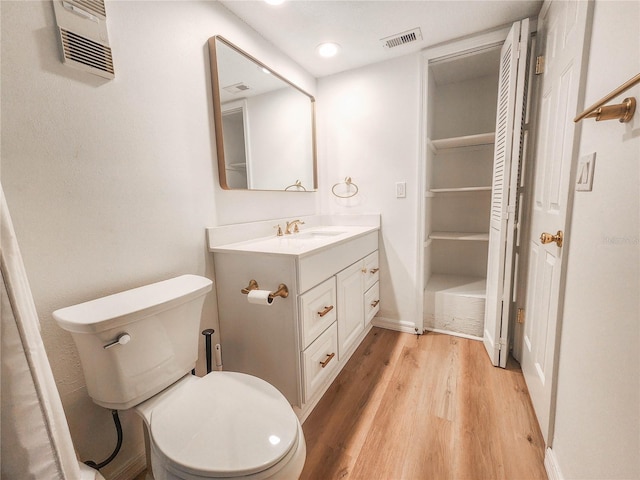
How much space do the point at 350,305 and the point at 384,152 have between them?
1.17 m

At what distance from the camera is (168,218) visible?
47.1 inches

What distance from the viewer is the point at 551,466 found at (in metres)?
1.02

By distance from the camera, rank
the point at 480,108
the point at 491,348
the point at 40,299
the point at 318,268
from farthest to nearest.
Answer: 1. the point at 480,108
2. the point at 491,348
3. the point at 318,268
4. the point at 40,299

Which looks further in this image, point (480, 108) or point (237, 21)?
point (480, 108)

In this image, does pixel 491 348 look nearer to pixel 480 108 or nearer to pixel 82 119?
pixel 480 108

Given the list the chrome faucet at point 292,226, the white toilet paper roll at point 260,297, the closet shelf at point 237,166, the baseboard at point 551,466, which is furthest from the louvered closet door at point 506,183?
the closet shelf at point 237,166

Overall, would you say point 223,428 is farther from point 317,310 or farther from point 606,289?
point 606,289

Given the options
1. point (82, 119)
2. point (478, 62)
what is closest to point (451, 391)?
point (82, 119)

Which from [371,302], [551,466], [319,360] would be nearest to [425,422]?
[551,466]

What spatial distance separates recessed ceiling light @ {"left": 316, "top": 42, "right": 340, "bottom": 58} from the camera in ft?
5.77

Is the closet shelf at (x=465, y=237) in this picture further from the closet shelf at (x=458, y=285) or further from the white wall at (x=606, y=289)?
the white wall at (x=606, y=289)

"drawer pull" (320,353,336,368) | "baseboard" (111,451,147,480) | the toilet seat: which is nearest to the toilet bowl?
the toilet seat

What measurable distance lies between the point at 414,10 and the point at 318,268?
1.47 metres

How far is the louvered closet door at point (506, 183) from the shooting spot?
1464 millimetres
